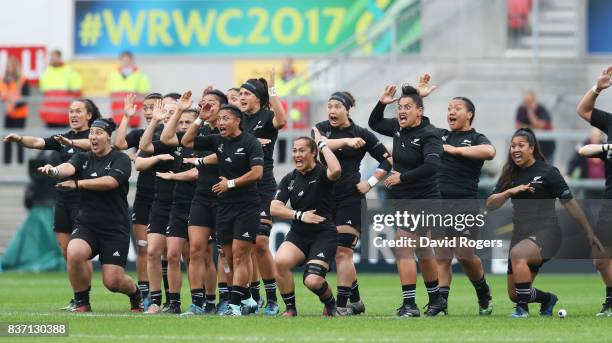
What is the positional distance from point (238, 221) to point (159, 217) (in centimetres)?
160

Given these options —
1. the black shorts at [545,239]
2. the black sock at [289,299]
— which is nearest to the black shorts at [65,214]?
the black sock at [289,299]

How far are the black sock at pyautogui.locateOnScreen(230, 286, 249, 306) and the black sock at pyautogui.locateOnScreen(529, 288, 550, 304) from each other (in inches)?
122

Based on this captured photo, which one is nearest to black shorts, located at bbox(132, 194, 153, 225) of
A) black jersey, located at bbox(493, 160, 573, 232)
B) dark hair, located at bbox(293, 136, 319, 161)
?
dark hair, located at bbox(293, 136, 319, 161)

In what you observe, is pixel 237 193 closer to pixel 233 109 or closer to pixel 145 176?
pixel 233 109

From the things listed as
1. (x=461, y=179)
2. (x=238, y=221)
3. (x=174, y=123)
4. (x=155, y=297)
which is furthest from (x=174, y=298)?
(x=461, y=179)

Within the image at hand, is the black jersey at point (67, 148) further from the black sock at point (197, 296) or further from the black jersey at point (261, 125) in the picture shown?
the black sock at point (197, 296)

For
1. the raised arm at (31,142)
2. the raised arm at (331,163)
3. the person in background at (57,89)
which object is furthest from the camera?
the person in background at (57,89)

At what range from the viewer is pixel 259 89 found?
56.6 ft

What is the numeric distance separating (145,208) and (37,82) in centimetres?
1414

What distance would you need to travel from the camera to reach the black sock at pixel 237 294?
16297 mm

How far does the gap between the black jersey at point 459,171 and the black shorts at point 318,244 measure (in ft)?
5.13

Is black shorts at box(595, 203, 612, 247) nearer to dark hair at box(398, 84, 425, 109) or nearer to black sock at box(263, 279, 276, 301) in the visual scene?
dark hair at box(398, 84, 425, 109)

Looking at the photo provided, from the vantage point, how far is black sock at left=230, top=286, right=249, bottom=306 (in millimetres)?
16297

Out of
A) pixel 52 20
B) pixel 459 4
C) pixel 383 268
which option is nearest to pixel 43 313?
pixel 383 268
